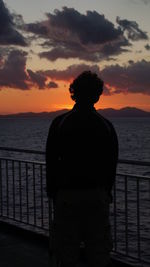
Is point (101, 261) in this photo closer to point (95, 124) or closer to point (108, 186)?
point (108, 186)

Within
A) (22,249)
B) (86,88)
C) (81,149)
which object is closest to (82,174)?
(81,149)

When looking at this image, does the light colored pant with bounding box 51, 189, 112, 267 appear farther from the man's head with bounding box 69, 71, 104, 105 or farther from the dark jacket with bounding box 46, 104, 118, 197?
the man's head with bounding box 69, 71, 104, 105

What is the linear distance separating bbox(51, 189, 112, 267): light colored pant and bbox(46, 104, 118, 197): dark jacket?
0.08 meters

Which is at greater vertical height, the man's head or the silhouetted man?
the man's head

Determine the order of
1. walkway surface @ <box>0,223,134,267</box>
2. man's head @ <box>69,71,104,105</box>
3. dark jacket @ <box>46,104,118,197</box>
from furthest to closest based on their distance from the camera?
walkway surface @ <box>0,223,134,267</box> → man's head @ <box>69,71,104,105</box> → dark jacket @ <box>46,104,118,197</box>

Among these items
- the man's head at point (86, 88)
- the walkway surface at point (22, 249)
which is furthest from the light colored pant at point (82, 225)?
the walkway surface at point (22, 249)

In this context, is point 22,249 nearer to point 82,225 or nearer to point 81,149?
point 82,225

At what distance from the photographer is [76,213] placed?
9.50 ft

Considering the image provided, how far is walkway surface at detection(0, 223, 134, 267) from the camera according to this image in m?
4.56

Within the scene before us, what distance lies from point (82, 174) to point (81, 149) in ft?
0.57

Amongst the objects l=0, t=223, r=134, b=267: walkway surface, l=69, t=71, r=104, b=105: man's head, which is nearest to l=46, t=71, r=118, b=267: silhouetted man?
l=69, t=71, r=104, b=105: man's head

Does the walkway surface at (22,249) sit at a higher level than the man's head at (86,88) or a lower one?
lower

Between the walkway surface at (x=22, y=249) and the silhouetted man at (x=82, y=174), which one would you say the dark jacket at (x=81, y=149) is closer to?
the silhouetted man at (x=82, y=174)

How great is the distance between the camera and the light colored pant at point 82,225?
2.89 metres
